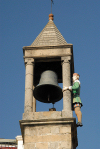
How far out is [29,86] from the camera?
30.9 metres

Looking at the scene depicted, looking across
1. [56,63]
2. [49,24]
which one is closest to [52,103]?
[56,63]

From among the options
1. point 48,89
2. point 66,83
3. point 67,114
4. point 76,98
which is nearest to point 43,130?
point 67,114

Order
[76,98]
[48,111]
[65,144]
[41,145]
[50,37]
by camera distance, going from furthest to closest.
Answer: [50,37]
[76,98]
[48,111]
[41,145]
[65,144]

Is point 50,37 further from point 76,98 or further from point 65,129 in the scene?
point 65,129

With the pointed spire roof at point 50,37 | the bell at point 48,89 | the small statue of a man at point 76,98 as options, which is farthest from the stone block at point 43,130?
the pointed spire roof at point 50,37

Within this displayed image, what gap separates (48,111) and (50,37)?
15.7ft

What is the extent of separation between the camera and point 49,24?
34062 millimetres

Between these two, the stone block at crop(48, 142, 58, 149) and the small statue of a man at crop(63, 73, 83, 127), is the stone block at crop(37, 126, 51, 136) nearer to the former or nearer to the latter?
the stone block at crop(48, 142, 58, 149)

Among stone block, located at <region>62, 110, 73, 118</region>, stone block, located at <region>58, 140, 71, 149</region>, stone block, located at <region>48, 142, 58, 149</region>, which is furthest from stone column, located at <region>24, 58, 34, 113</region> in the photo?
stone block, located at <region>58, 140, 71, 149</region>

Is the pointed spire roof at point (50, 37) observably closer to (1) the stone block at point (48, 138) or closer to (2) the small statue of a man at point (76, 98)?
Answer: (2) the small statue of a man at point (76, 98)

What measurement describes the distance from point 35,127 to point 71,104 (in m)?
2.47

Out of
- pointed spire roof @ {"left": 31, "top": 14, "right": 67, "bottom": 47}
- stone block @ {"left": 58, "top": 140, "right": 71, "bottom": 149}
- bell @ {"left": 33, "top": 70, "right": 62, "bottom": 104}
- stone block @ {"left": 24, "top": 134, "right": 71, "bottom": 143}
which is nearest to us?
stone block @ {"left": 58, "top": 140, "right": 71, "bottom": 149}

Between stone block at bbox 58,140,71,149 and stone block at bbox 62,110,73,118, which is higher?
stone block at bbox 62,110,73,118

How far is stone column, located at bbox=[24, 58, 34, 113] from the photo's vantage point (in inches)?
1195
